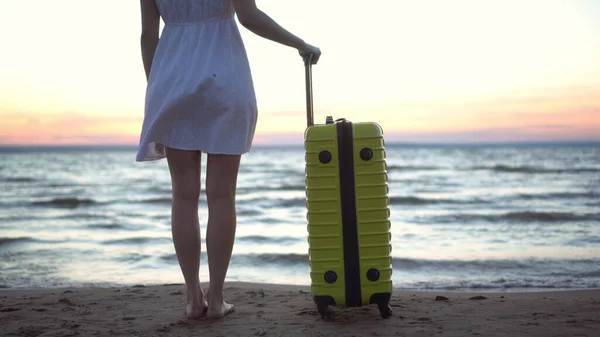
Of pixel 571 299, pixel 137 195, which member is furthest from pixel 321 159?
pixel 137 195

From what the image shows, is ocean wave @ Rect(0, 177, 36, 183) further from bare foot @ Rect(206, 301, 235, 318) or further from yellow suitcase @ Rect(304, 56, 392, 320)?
yellow suitcase @ Rect(304, 56, 392, 320)

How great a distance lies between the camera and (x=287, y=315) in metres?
3.08

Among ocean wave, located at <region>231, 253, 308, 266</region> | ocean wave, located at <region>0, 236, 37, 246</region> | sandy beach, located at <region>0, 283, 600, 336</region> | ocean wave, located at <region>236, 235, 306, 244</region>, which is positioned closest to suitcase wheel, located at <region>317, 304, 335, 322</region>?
sandy beach, located at <region>0, 283, 600, 336</region>

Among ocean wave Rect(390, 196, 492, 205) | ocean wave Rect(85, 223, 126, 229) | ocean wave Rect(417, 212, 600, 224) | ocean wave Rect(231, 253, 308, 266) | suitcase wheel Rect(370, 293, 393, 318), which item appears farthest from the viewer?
ocean wave Rect(390, 196, 492, 205)

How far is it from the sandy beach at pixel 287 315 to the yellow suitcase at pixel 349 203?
9.5 inches

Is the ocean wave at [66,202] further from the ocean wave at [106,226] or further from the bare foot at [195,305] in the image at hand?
the bare foot at [195,305]

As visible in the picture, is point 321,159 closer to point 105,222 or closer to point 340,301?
point 340,301

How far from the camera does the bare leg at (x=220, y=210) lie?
2814mm

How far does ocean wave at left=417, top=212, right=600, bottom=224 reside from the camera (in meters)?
8.91

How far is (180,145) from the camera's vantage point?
2770 millimetres

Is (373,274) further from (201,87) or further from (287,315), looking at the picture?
(201,87)

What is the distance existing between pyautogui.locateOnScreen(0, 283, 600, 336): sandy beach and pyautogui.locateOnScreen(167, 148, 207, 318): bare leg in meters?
0.28

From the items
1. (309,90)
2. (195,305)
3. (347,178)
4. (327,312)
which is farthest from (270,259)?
(347,178)

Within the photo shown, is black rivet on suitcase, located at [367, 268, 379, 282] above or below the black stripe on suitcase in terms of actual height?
below
